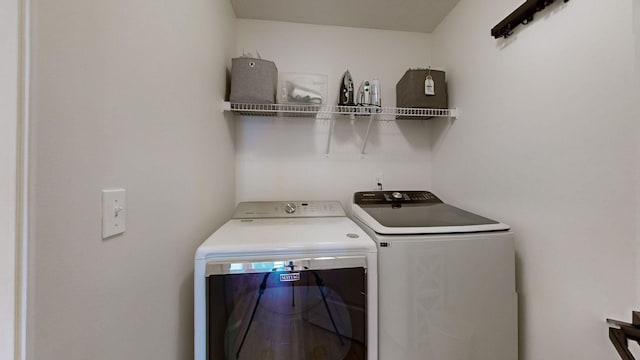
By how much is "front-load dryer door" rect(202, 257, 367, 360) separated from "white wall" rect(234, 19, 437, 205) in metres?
0.95

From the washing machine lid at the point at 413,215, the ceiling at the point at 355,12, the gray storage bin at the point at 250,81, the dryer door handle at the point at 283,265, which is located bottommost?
the dryer door handle at the point at 283,265

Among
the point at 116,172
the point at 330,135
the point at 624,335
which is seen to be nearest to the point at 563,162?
the point at 624,335

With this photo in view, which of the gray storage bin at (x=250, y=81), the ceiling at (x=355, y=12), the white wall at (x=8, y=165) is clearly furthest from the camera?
the ceiling at (x=355, y=12)

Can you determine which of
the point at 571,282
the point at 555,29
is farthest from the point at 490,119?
the point at 571,282

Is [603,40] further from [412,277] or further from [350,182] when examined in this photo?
[350,182]

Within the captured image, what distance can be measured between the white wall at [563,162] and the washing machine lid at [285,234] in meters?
0.77

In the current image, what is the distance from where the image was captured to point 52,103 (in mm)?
473

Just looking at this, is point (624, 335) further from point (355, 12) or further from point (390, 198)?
point (355, 12)

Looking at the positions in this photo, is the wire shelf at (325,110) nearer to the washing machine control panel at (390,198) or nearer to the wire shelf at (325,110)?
the wire shelf at (325,110)

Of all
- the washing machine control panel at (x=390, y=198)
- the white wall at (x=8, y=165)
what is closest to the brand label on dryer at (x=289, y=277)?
the white wall at (x=8, y=165)

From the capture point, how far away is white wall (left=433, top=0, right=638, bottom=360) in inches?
33.5

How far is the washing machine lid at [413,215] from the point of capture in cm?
115

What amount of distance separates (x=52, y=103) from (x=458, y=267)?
139cm

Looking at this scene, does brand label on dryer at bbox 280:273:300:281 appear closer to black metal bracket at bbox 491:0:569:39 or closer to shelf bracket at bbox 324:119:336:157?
shelf bracket at bbox 324:119:336:157
